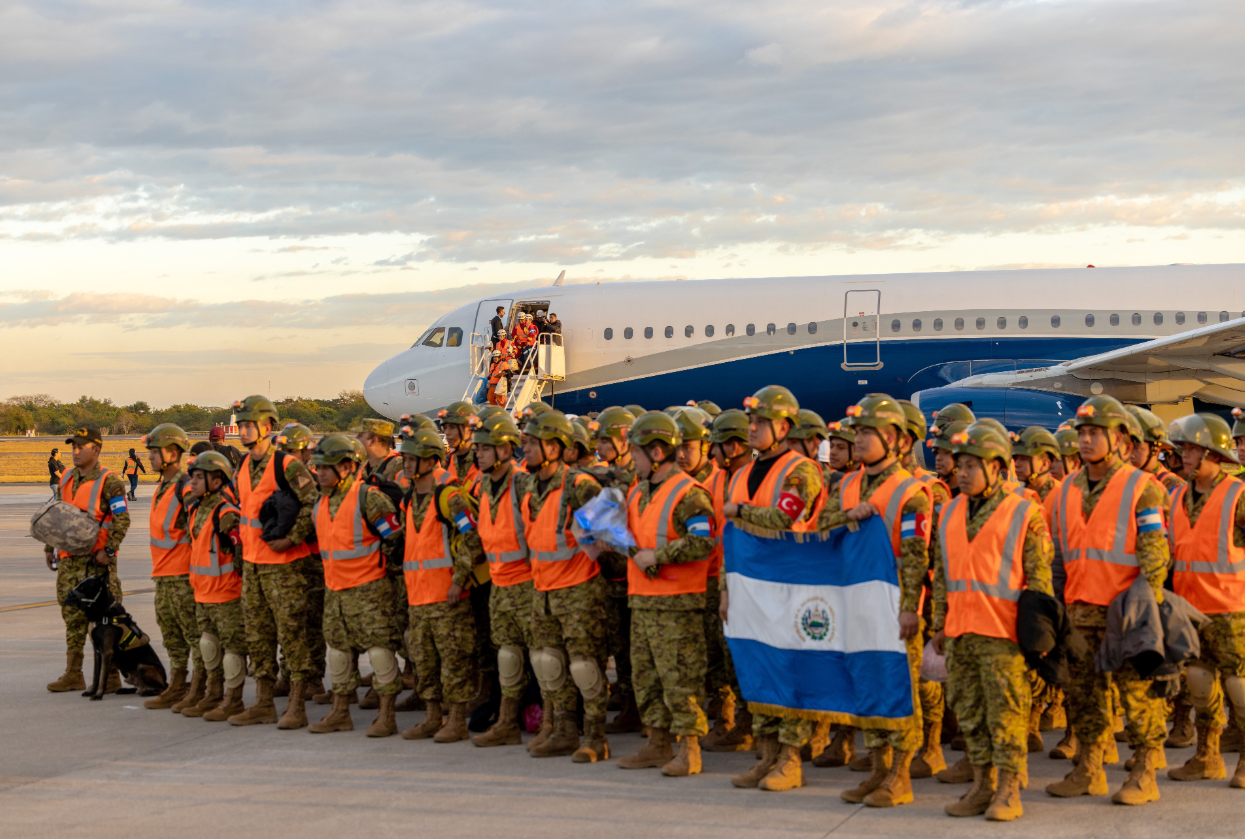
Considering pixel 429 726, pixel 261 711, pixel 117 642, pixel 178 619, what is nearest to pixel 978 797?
pixel 429 726

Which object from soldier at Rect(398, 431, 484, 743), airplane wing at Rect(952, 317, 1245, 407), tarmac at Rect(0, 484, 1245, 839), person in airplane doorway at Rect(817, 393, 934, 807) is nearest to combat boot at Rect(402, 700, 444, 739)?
soldier at Rect(398, 431, 484, 743)

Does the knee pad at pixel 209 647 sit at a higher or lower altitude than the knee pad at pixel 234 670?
higher

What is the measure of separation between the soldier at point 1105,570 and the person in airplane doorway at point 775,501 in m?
1.43

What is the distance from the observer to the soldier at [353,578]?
326 inches

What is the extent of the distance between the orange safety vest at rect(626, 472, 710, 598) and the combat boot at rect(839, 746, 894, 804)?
4.62 ft

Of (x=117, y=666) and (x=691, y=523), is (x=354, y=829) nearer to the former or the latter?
(x=691, y=523)

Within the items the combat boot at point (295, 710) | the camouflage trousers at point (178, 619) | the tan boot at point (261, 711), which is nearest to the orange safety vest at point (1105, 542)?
the combat boot at point (295, 710)

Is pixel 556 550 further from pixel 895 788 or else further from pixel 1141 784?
pixel 1141 784

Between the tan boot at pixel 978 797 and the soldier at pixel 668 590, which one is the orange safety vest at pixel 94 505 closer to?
the soldier at pixel 668 590

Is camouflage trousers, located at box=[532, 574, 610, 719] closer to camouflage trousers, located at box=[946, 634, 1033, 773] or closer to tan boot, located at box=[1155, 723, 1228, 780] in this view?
camouflage trousers, located at box=[946, 634, 1033, 773]

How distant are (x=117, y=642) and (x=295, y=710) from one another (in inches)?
87.5

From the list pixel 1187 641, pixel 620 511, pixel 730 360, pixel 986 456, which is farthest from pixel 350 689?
pixel 730 360

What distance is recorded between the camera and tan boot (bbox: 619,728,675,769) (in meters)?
7.36

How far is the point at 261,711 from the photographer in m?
8.84
